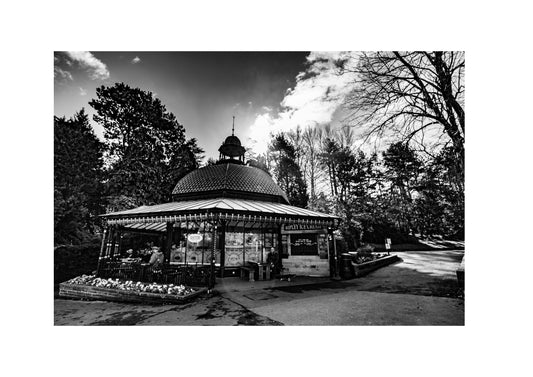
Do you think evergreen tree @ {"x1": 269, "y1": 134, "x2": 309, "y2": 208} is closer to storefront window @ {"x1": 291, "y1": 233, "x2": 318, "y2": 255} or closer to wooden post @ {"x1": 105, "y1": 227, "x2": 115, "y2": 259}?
storefront window @ {"x1": 291, "y1": 233, "x2": 318, "y2": 255}

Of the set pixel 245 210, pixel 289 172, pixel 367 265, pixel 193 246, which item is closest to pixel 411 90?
pixel 245 210

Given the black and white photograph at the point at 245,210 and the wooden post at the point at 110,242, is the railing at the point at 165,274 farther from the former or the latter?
the wooden post at the point at 110,242

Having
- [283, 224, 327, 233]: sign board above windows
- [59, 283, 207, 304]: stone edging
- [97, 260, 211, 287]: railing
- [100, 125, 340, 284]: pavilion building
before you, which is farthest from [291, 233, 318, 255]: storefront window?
[59, 283, 207, 304]: stone edging

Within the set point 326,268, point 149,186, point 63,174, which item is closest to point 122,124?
point 149,186

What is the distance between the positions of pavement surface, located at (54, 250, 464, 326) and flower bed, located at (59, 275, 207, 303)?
0.27 meters

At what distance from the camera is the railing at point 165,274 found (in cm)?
780

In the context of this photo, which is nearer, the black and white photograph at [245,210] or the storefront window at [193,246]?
the black and white photograph at [245,210]

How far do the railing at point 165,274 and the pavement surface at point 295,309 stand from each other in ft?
2.60

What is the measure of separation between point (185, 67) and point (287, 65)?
2.83 meters

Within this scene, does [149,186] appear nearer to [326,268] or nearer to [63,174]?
[63,174]

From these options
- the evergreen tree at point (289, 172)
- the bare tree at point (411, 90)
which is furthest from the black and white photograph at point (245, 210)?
the evergreen tree at point (289, 172)

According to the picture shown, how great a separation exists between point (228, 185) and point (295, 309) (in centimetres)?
794

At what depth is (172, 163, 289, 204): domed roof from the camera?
40.3ft

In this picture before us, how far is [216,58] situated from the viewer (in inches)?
236
